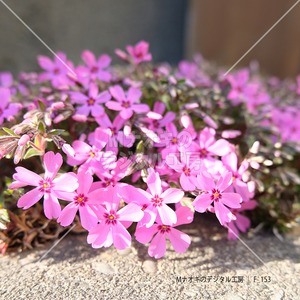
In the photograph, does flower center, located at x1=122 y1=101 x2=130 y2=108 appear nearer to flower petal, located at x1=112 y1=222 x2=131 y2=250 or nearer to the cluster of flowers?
the cluster of flowers

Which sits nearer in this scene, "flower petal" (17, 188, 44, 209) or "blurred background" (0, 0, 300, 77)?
"flower petal" (17, 188, 44, 209)

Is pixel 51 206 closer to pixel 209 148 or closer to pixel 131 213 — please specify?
pixel 131 213

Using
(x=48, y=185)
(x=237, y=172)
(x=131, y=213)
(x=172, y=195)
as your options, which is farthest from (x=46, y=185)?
(x=237, y=172)

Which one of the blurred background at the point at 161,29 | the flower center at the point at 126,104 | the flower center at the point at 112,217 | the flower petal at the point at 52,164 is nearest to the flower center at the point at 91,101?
the flower center at the point at 126,104

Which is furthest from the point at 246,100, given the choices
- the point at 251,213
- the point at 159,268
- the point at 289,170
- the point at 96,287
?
the point at 96,287

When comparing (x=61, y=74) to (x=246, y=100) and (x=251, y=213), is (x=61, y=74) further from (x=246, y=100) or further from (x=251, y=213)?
(x=251, y=213)

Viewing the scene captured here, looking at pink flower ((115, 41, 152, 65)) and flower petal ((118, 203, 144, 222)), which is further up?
pink flower ((115, 41, 152, 65))

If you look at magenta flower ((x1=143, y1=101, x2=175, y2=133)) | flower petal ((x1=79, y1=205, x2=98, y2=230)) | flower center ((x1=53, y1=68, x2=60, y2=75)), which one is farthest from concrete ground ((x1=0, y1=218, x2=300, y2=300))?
flower center ((x1=53, y1=68, x2=60, y2=75))
